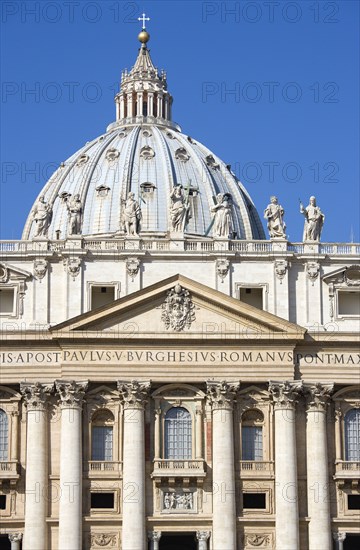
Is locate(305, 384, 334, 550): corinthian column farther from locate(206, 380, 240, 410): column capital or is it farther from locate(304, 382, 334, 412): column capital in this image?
locate(206, 380, 240, 410): column capital

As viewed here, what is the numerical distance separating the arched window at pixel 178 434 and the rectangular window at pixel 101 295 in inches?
254

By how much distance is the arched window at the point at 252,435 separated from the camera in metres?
82.8

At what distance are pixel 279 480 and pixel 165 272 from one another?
1183 cm

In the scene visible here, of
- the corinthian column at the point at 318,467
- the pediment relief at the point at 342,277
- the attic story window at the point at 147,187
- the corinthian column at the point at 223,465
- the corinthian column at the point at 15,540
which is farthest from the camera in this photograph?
the attic story window at the point at 147,187

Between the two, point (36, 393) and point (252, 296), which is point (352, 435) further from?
point (36, 393)

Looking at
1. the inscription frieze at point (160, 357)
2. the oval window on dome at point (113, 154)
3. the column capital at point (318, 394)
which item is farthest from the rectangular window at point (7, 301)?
the oval window on dome at point (113, 154)

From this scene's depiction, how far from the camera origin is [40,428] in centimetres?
8194

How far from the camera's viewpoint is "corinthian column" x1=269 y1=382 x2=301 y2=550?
264ft

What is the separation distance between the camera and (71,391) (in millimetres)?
81500

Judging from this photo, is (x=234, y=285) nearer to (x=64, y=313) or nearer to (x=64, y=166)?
(x=64, y=313)

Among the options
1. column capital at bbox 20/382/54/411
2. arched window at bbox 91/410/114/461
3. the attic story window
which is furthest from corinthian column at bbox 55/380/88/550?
the attic story window

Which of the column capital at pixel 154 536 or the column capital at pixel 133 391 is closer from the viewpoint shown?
the column capital at pixel 154 536

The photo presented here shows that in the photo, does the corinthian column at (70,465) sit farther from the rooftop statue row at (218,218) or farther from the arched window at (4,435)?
the rooftop statue row at (218,218)

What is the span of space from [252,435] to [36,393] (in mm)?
10809
